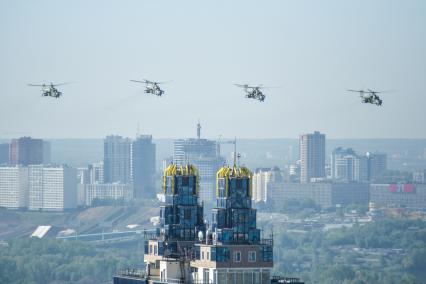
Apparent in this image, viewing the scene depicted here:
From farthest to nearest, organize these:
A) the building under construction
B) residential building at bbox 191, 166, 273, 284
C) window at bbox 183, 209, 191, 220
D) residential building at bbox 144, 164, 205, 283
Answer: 1. window at bbox 183, 209, 191, 220
2. residential building at bbox 144, 164, 205, 283
3. the building under construction
4. residential building at bbox 191, 166, 273, 284

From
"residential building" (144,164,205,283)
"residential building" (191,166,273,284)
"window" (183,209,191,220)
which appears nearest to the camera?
"residential building" (191,166,273,284)

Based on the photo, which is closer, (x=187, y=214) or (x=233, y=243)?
(x=233, y=243)

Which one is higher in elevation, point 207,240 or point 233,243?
point 207,240

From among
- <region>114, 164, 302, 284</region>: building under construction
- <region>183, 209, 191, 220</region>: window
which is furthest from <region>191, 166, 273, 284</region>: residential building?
<region>183, 209, 191, 220</region>: window

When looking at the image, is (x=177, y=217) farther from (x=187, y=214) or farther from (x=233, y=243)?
(x=233, y=243)

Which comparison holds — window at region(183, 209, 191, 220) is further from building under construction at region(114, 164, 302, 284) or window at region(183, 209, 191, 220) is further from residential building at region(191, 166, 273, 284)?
residential building at region(191, 166, 273, 284)

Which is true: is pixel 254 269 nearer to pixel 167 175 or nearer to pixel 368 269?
pixel 167 175

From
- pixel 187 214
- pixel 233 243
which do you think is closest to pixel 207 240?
pixel 233 243

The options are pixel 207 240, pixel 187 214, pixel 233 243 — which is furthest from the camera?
pixel 187 214
